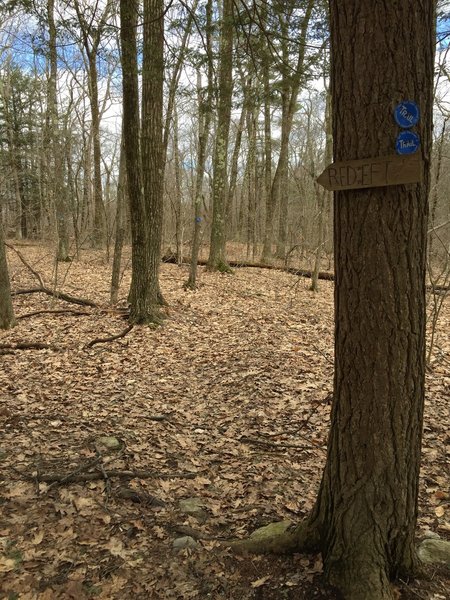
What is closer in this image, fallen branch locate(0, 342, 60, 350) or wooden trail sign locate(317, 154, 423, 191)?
wooden trail sign locate(317, 154, 423, 191)

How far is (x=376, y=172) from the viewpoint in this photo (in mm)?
1976

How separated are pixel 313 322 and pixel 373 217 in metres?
6.89

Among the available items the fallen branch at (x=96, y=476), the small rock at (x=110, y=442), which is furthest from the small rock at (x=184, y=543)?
the small rock at (x=110, y=442)

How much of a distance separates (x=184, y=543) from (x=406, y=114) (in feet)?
9.52

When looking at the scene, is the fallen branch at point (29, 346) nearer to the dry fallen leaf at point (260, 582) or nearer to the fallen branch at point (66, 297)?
the fallen branch at point (66, 297)

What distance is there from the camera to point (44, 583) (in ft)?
8.30

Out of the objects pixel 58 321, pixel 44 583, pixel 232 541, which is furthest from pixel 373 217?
pixel 58 321

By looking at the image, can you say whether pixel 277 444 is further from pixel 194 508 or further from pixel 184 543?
pixel 184 543

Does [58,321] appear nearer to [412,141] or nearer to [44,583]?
[44,583]

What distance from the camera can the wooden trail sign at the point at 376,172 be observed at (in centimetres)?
194

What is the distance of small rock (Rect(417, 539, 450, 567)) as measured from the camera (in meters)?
2.52

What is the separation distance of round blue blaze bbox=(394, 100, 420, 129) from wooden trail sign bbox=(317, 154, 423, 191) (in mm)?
152

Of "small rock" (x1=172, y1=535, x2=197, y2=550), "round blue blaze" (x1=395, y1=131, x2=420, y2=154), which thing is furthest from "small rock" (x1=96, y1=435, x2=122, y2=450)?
"round blue blaze" (x1=395, y1=131, x2=420, y2=154)

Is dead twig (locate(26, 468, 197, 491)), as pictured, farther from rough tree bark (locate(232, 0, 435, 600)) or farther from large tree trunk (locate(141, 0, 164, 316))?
large tree trunk (locate(141, 0, 164, 316))
